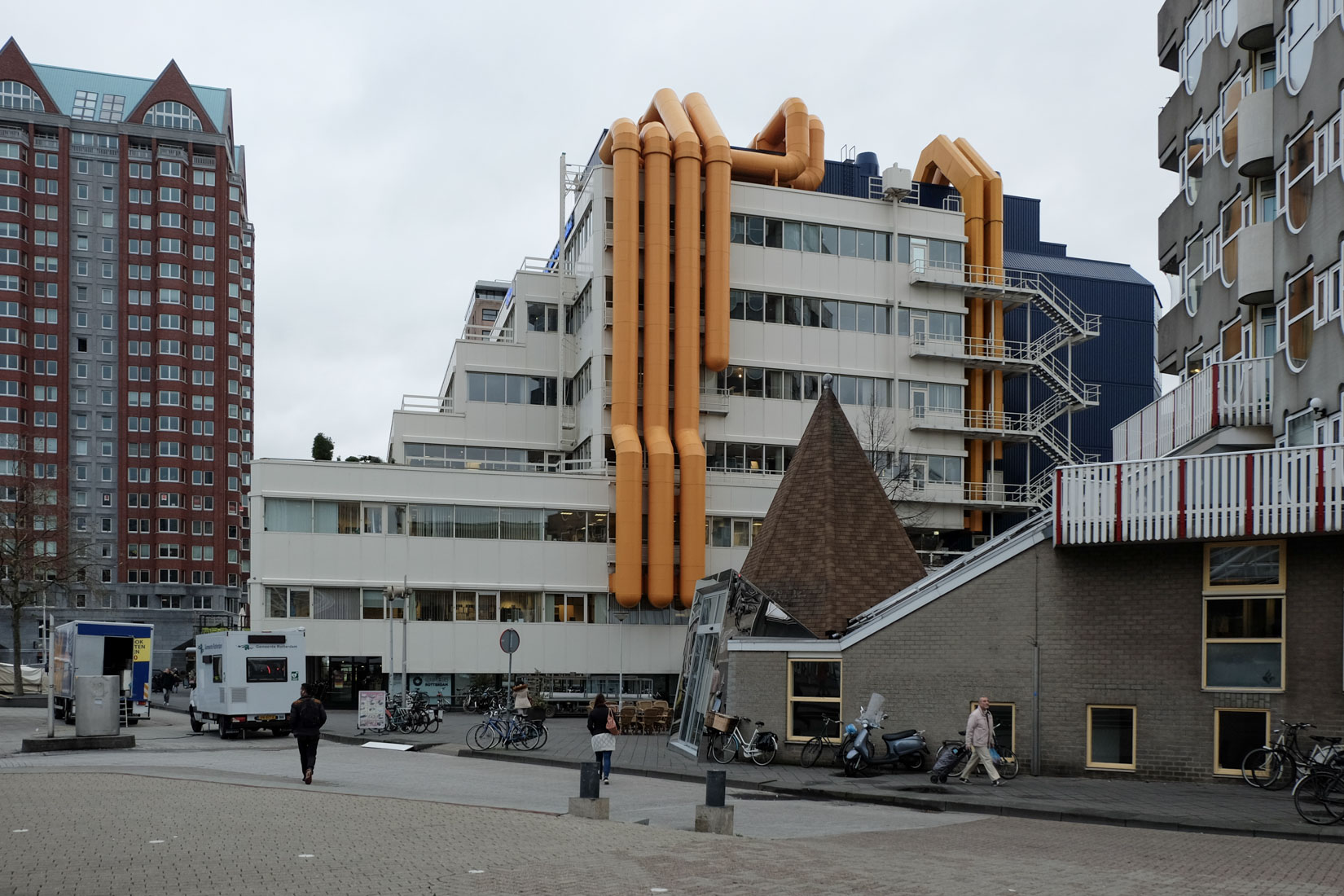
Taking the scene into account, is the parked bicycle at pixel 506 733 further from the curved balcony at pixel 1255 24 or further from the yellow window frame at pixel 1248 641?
the curved balcony at pixel 1255 24

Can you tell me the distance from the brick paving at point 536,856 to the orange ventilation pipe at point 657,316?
33.4 meters

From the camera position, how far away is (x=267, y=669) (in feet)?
110

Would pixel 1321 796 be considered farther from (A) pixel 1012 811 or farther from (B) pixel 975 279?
(B) pixel 975 279

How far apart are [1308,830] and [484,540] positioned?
3620cm

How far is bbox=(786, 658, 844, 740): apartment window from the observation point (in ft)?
80.9

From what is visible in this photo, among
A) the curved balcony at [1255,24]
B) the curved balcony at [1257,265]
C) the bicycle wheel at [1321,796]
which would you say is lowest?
the bicycle wheel at [1321,796]

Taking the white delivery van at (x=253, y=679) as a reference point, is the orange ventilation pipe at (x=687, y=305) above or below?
above

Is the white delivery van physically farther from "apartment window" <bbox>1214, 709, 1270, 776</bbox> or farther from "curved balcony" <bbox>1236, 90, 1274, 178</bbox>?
"curved balcony" <bbox>1236, 90, 1274, 178</bbox>

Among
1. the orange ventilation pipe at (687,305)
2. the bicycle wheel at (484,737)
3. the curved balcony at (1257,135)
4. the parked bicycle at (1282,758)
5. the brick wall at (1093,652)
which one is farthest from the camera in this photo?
the orange ventilation pipe at (687,305)

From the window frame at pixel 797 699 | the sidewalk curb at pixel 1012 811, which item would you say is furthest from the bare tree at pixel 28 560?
the sidewalk curb at pixel 1012 811

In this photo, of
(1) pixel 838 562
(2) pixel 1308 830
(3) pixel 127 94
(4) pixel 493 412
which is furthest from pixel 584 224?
(3) pixel 127 94

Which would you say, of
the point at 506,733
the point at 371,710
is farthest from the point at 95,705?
the point at 506,733

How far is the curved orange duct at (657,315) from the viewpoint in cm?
4969

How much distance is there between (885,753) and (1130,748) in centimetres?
420
